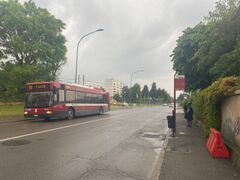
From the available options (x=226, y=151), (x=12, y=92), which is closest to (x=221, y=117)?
(x=226, y=151)

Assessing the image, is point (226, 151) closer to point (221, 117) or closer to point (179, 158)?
point (179, 158)

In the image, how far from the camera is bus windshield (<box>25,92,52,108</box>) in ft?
70.5

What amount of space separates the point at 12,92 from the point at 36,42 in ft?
24.9

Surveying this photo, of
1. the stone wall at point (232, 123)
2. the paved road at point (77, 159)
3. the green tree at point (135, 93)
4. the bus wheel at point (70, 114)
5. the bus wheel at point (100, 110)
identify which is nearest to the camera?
the paved road at point (77, 159)

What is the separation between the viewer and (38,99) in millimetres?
21766

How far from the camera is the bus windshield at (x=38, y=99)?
2150cm

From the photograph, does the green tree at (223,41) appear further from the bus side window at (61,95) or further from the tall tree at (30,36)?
the tall tree at (30,36)

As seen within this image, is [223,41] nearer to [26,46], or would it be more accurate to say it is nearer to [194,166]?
[194,166]

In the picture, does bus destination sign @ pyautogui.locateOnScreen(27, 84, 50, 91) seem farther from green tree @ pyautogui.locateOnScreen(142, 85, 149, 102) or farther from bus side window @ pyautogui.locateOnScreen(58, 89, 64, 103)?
green tree @ pyautogui.locateOnScreen(142, 85, 149, 102)

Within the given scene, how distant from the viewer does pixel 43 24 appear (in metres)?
41.1

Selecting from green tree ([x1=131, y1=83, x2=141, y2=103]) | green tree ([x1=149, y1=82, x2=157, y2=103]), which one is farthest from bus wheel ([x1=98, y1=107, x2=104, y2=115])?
green tree ([x1=149, y1=82, x2=157, y2=103])

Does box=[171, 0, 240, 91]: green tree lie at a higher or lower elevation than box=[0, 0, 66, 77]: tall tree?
lower

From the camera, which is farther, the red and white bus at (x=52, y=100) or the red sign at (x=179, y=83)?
the red and white bus at (x=52, y=100)

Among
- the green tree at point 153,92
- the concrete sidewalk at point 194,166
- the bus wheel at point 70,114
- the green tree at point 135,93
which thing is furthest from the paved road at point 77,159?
the green tree at point 153,92
